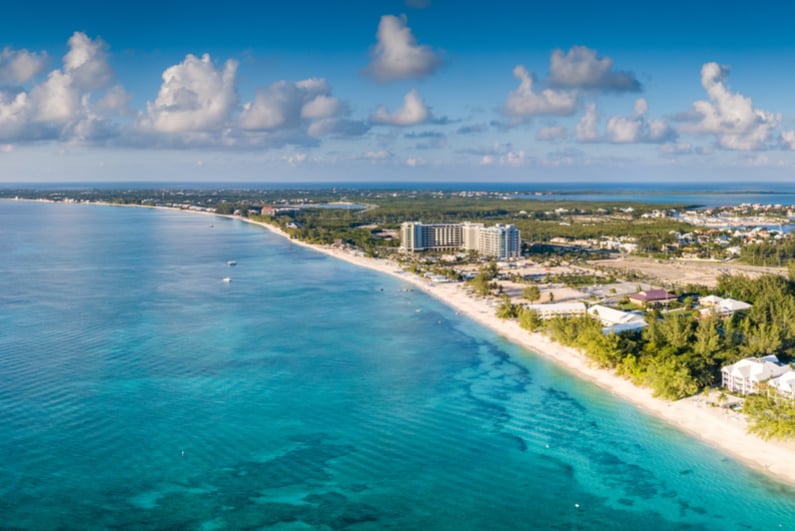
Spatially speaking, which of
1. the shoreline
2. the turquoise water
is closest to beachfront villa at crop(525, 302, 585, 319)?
the shoreline

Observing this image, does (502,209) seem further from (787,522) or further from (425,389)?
(787,522)

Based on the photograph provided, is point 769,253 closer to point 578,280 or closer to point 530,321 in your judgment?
point 578,280

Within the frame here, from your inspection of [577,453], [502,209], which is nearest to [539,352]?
[577,453]

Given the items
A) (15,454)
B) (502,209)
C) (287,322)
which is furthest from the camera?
(502,209)

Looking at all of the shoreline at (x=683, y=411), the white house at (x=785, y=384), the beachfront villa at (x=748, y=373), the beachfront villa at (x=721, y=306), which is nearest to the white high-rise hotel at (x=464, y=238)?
the shoreline at (x=683, y=411)

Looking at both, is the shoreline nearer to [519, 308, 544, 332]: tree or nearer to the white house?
[519, 308, 544, 332]: tree

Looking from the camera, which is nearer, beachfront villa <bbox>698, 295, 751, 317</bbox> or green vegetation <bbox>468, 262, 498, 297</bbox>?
beachfront villa <bbox>698, 295, 751, 317</bbox>

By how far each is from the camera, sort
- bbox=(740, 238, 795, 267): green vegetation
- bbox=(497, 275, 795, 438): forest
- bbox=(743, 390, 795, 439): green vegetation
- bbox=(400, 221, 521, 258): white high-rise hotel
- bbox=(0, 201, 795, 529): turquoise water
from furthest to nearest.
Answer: bbox=(400, 221, 521, 258): white high-rise hotel → bbox=(740, 238, 795, 267): green vegetation → bbox=(497, 275, 795, 438): forest → bbox=(743, 390, 795, 439): green vegetation → bbox=(0, 201, 795, 529): turquoise water
